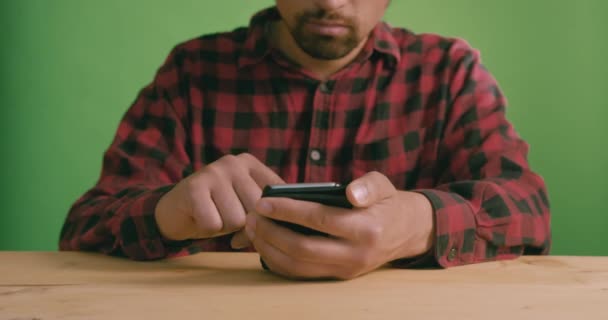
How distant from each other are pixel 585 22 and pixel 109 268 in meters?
1.45

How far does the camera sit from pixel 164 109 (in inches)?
50.1

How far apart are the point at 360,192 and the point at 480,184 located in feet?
1.16

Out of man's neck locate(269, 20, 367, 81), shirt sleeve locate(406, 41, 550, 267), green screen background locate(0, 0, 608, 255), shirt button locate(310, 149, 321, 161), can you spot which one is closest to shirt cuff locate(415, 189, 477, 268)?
shirt sleeve locate(406, 41, 550, 267)

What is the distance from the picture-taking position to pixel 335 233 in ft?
2.37

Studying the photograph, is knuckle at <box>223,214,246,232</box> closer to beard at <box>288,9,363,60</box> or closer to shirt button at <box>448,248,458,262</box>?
shirt button at <box>448,248,458,262</box>

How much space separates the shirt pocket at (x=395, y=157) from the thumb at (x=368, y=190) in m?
0.45

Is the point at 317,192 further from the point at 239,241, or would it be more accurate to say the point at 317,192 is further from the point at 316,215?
the point at 239,241

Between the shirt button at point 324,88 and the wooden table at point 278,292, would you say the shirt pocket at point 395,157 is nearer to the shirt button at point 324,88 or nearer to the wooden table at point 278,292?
the shirt button at point 324,88

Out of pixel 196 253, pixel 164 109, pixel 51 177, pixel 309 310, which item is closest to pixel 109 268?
pixel 196 253

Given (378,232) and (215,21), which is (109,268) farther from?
(215,21)

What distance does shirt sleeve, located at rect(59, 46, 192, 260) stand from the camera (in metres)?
0.94

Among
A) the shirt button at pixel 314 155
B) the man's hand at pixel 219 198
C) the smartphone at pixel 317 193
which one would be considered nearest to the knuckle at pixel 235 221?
the man's hand at pixel 219 198

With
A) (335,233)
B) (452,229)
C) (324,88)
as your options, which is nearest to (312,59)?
(324,88)

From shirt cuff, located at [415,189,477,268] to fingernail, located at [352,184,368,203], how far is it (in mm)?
193
